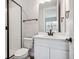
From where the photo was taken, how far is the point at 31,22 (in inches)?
124

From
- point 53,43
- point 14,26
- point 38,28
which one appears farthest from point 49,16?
point 14,26

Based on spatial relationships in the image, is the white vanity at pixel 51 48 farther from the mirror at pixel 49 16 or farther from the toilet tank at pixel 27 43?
the toilet tank at pixel 27 43

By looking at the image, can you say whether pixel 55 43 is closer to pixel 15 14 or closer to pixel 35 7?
pixel 35 7

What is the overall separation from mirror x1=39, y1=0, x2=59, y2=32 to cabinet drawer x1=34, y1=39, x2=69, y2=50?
72 cm

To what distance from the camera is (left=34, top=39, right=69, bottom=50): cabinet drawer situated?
170cm

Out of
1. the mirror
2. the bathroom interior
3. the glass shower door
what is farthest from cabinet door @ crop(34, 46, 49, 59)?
the glass shower door

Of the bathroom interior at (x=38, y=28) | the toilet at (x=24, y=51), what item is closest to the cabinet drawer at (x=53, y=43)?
the bathroom interior at (x=38, y=28)

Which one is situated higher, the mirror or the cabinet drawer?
the mirror

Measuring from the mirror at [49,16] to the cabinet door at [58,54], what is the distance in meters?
0.85

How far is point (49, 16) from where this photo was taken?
8.44 feet

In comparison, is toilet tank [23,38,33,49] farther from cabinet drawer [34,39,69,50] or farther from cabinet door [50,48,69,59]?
cabinet door [50,48,69,59]

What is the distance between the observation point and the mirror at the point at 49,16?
253cm
